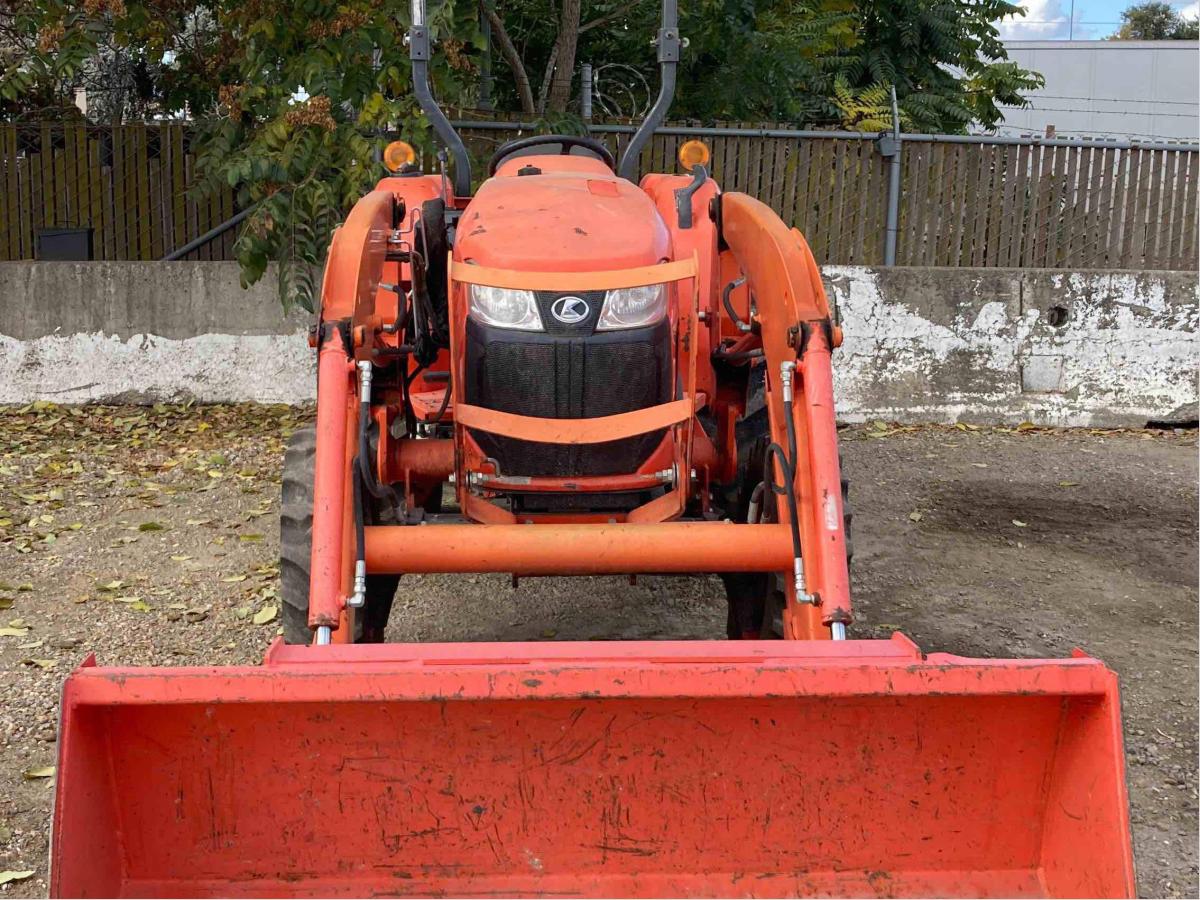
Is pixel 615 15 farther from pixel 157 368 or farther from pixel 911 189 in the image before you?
pixel 157 368

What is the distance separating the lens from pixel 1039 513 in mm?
7062

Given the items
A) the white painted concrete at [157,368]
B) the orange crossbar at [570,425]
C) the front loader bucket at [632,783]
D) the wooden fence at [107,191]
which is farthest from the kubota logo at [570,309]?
the wooden fence at [107,191]

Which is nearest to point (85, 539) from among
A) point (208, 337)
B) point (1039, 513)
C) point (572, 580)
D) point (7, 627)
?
point (7, 627)

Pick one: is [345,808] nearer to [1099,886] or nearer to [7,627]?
[1099,886]

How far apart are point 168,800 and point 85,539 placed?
3.77 m

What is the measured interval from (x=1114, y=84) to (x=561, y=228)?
30546 millimetres

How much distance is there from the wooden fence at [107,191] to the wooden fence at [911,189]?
0.01 meters

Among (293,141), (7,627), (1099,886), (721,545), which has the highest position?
(293,141)

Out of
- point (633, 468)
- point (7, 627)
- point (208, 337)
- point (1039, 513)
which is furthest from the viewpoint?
point (208, 337)

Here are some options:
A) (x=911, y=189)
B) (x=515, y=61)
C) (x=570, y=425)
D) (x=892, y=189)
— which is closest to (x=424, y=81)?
(x=570, y=425)

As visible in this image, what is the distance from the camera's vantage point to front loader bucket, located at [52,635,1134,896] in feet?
9.30

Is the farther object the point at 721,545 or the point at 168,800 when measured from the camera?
the point at 721,545

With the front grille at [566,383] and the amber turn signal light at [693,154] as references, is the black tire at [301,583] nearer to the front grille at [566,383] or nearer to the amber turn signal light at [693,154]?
the front grille at [566,383]

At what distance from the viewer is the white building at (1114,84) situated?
28981 mm
